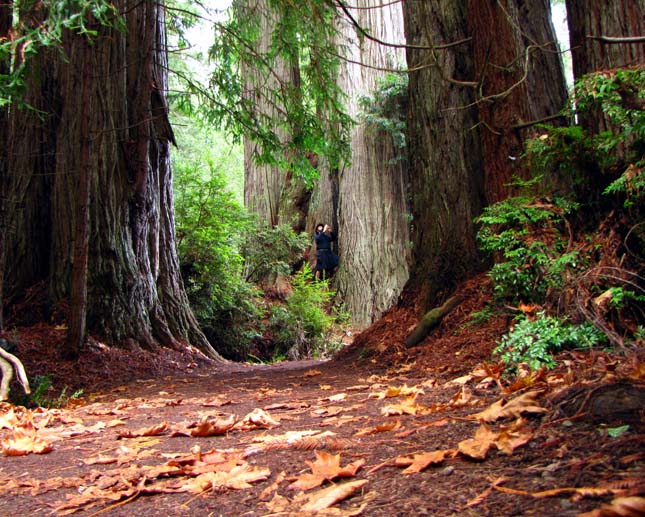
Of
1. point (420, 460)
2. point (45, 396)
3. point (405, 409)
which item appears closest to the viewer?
point (420, 460)

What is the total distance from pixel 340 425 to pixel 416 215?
11.6 feet

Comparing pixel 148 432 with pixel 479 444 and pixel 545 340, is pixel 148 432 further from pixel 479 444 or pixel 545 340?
pixel 545 340

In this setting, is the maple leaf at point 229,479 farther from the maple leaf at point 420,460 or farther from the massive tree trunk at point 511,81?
the massive tree trunk at point 511,81

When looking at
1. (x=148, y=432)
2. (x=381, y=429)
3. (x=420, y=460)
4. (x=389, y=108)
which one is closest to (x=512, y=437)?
(x=420, y=460)

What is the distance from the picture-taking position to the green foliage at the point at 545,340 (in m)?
3.42

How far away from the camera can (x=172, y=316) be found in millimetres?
7867

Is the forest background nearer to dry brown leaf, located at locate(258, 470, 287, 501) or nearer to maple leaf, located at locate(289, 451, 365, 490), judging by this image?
maple leaf, located at locate(289, 451, 365, 490)

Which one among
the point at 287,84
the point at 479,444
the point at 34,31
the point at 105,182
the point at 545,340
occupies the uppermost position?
the point at 287,84

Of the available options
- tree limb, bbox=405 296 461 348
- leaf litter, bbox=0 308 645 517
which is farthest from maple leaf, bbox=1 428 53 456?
tree limb, bbox=405 296 461 348

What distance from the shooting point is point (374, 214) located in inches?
550

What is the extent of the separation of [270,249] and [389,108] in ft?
14.3

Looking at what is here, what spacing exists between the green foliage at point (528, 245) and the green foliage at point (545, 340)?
39cm

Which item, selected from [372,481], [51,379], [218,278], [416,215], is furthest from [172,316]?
[372,481]

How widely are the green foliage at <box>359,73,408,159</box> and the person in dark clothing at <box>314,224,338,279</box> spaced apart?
9.02 ft
